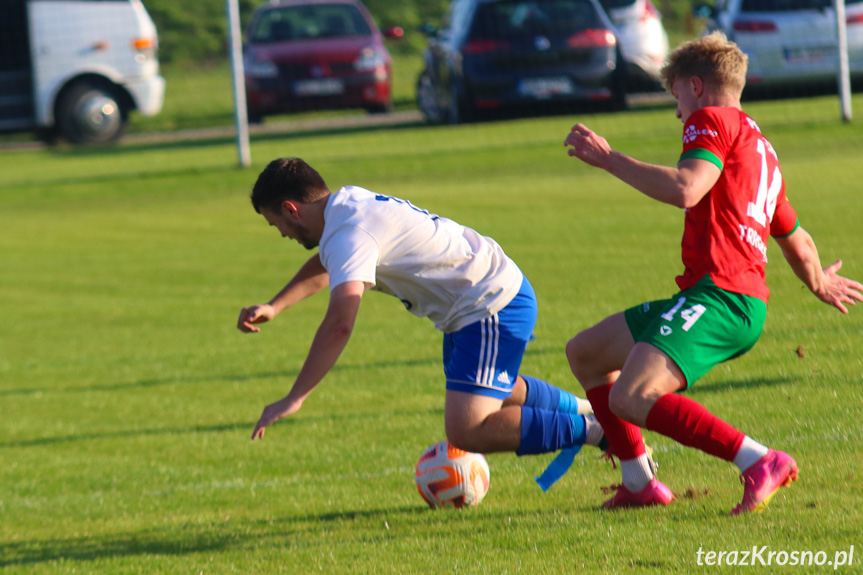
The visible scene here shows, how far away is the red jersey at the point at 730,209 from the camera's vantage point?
4.01 m

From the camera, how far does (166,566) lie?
4.23m

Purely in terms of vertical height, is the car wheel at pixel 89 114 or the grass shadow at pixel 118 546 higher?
the grass shadow at pixel 118 546

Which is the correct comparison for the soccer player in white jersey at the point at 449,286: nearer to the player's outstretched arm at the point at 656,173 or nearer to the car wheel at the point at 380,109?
the player's outstretched arm at the point at 656,173

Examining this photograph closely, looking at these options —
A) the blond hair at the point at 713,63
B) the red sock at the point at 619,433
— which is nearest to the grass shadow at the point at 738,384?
the red sock at the point at 619,433

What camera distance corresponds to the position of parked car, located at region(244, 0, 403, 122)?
21.1m

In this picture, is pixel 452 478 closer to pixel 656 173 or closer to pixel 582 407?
pixel 582 407

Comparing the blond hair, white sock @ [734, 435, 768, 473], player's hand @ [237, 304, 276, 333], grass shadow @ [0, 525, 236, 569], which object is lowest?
grass shadow @ [0, 525, 236, 569]

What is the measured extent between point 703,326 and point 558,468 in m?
0.88

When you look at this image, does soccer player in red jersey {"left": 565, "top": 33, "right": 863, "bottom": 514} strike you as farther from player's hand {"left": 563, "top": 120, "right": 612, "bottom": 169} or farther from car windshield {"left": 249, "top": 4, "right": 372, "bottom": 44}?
car windshield {"left": 249, "top": 4, "right": 372, "bottom": 44}

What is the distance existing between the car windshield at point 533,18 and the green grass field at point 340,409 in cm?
347

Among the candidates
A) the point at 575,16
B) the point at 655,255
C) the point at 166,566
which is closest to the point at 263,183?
the point at 166,566

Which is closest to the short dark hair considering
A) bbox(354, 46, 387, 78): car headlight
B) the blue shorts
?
the blue shorts

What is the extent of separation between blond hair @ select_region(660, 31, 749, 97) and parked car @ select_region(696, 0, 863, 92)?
48.1 ft

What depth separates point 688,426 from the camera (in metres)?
4.00
